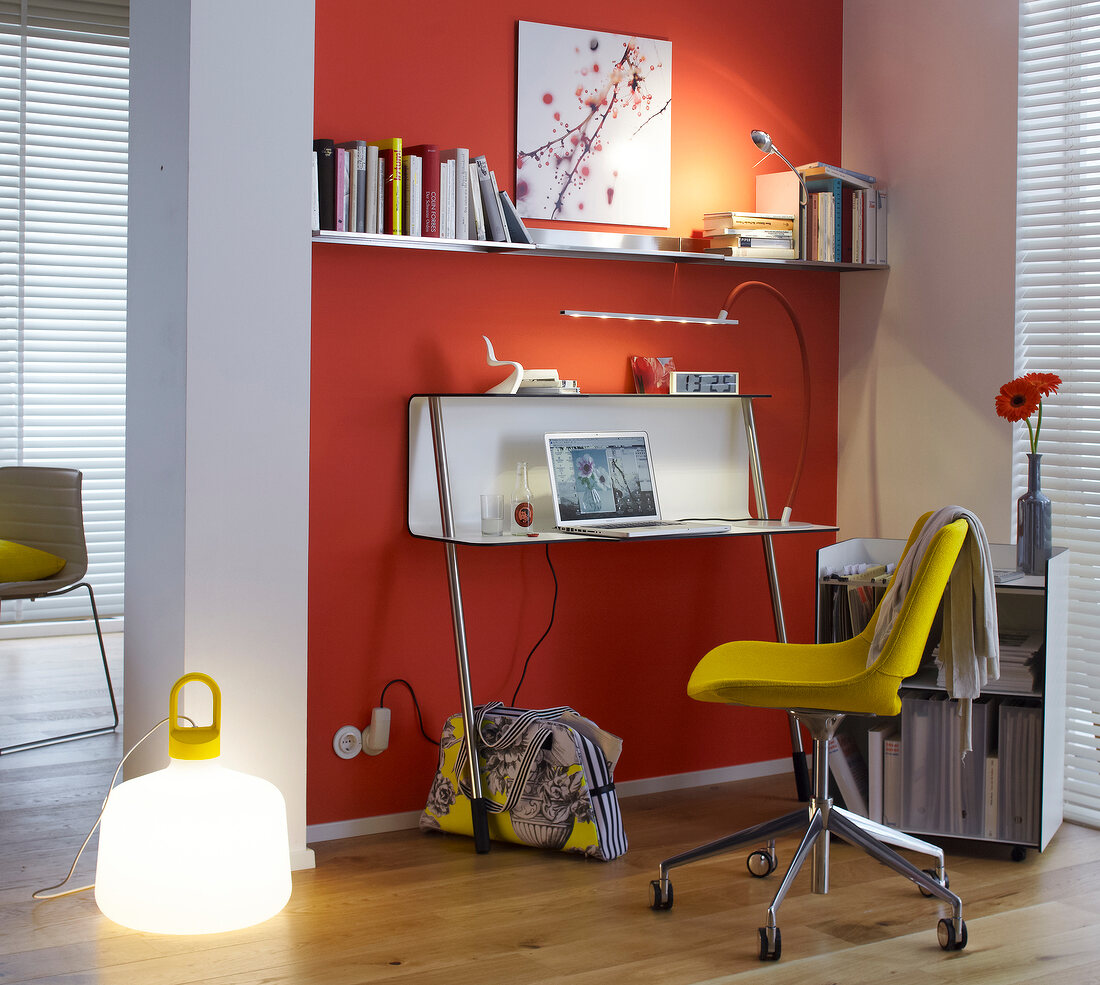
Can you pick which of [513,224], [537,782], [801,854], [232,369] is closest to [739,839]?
[801,854]

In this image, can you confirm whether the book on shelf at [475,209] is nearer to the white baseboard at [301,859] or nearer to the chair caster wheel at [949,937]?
the white baseboard at [301,859]

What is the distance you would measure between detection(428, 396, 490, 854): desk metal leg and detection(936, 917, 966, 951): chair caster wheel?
1.16 metres

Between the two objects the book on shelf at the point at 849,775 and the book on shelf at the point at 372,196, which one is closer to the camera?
the book on shelf at the point at 372,196

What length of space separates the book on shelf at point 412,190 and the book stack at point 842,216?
1295 millimetres

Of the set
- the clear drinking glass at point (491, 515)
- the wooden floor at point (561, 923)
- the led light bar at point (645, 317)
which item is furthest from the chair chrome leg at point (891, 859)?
the led light bar at point (645, 317)

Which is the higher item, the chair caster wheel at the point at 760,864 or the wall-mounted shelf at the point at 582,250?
the wall-mounted shelf at the point at 582,250

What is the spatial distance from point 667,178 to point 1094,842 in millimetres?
2255

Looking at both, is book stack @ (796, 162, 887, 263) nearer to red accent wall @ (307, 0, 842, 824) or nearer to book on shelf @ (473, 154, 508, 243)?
red accent wall @ (307, 0, 842, 824)

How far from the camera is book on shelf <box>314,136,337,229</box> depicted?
318 centimetres

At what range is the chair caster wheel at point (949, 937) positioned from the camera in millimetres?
2676

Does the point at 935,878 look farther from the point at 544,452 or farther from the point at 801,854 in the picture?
the point at 544,452

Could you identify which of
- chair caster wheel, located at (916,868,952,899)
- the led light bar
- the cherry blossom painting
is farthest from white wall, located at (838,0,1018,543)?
chair caster wheel, located at (916,868,952,899)

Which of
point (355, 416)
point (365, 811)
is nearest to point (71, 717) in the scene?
point (365, 811)

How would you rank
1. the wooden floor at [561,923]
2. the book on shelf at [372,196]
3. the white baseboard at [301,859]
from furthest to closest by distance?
the book on shelf at [372,196] → the white baseboard at [301,859] → the wooden floor at [561,923]
